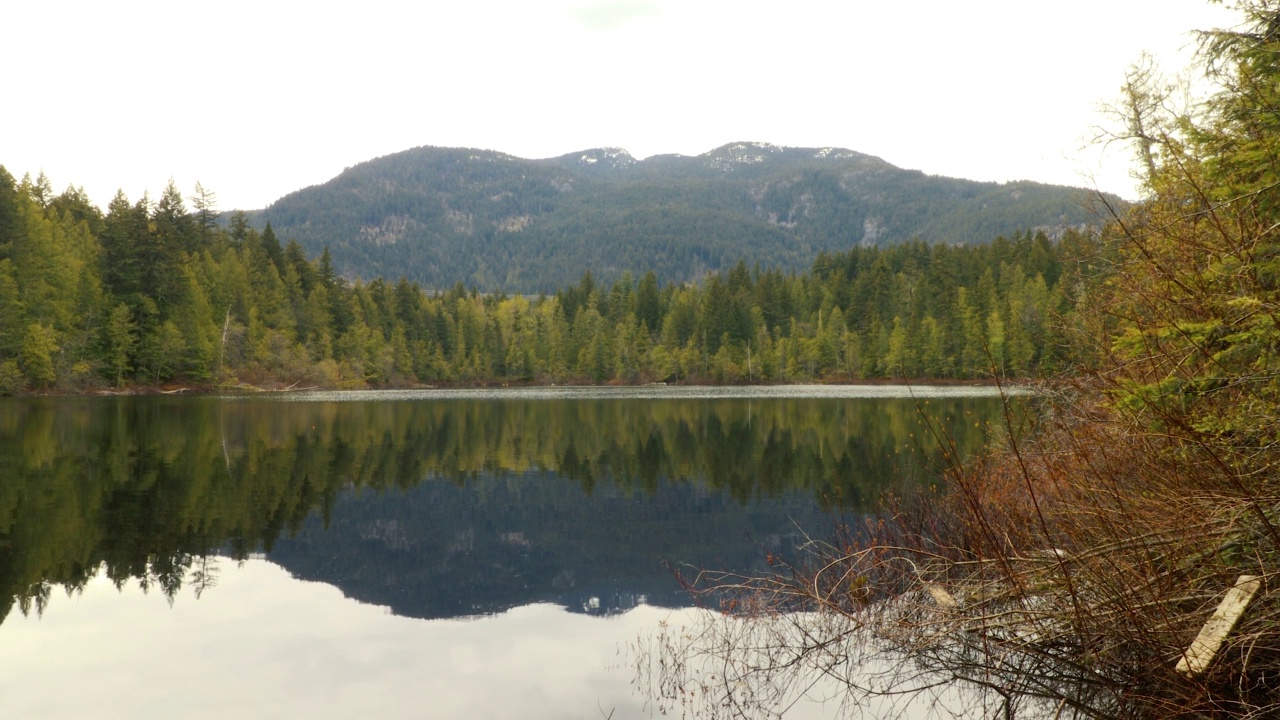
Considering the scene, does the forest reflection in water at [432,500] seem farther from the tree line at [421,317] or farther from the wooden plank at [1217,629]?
the tree line at [421,317]

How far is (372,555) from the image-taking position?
14594 mm

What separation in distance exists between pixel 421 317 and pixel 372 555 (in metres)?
104

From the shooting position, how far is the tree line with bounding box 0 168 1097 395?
6122 centimetres

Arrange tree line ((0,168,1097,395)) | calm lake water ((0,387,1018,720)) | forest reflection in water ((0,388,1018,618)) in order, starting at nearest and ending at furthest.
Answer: calm lake water ((0,387,1018,720)) → forest reflection in water ((0,388,1018,618)) → tree line ((0,168,1097,395))

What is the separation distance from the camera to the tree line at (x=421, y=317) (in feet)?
201

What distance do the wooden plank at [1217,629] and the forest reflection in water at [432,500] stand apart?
7.92 feet

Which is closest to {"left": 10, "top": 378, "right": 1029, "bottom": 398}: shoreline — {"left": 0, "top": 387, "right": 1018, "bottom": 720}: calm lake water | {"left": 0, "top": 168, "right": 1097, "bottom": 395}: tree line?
{"left": 0, "top": 168, "right": 1097, "bottom": 395}: tree line

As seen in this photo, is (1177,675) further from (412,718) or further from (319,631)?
(319,631)

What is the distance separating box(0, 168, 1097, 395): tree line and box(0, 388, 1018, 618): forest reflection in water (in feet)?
61.5

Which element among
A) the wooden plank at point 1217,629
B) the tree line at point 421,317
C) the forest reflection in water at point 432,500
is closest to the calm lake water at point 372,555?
the forest reflection in water at point 432,500

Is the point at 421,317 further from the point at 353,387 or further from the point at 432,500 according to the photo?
the point at 432,500

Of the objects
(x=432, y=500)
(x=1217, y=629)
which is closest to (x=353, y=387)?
(x=432, y=500)

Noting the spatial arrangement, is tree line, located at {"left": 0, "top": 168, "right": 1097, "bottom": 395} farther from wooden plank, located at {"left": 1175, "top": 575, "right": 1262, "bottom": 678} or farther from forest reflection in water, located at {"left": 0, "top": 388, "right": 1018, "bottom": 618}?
wooden plank, located at {"left": 1175, "top": 575, "right": 1262, "bottom": 678}

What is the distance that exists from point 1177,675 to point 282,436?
1237 inches
